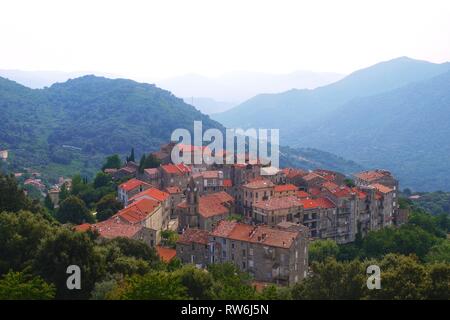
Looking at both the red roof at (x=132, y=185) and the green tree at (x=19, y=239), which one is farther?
the red roof at (x=132, y=185)

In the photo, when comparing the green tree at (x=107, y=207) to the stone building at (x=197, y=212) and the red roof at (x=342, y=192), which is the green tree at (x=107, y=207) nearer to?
the stone building at (x=197, y=212)

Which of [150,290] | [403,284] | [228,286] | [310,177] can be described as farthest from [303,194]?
[150,290]

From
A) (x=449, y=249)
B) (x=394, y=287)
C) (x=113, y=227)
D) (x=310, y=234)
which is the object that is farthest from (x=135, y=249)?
(x=449, y=249)

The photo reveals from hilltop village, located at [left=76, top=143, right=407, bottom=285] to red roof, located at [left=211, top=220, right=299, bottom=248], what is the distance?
0.31 ft

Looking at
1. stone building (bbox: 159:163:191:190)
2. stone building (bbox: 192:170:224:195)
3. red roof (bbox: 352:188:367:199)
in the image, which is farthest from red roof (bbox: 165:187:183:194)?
red roof (bbox: 352:188:367:199)

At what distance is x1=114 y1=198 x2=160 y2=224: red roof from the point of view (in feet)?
193

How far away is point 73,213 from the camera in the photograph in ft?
219

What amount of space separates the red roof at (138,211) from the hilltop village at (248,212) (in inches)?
4.2

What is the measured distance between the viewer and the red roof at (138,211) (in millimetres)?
58816

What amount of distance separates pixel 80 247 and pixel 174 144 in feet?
193

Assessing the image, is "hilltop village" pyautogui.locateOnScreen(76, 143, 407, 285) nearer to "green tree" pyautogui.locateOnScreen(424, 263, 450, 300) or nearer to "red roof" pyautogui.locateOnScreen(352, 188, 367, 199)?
"red roof" pyautogui.locateOnScreen(352, 188, 367, 199)

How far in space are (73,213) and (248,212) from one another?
846 inches

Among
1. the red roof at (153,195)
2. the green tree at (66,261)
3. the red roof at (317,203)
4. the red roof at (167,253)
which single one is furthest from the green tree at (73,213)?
the green tree at (66,261)
